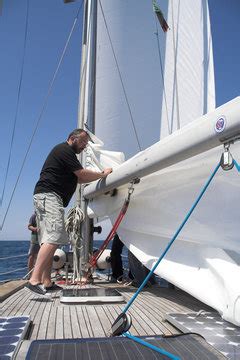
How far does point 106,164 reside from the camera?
3943 millimetres

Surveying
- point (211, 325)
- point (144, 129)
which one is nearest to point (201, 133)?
point (211, 325)

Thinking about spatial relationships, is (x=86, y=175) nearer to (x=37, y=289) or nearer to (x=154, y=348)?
(x=37, y=289)

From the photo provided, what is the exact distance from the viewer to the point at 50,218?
279 cm

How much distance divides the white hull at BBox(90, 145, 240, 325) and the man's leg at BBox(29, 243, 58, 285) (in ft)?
2.39

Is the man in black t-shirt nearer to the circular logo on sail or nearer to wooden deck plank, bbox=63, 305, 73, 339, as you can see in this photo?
wooden deck plank, bbox=63, 305, 73, 339

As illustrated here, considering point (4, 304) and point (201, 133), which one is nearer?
point (201, 133)

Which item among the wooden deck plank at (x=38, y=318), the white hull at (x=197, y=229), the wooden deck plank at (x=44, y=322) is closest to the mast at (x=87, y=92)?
the white hull at (x=197, y=229)

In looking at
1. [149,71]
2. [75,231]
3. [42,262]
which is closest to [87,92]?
[75,231]

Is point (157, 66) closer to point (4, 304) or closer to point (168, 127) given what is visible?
point (168, 127)

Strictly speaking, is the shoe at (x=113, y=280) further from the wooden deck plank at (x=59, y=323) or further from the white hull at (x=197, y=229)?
the wooden deck plank at (x=59, y=323)

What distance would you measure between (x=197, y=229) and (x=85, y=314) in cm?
86

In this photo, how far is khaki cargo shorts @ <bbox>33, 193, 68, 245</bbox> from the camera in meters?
2.74

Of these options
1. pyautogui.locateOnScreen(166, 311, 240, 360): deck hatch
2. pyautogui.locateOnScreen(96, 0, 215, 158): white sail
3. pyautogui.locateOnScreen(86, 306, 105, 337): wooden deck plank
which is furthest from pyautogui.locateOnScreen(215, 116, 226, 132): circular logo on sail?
pyautogui.locateOnScreen(96, 0, 215, 158): white sail

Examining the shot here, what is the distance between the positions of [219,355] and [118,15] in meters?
5.89
